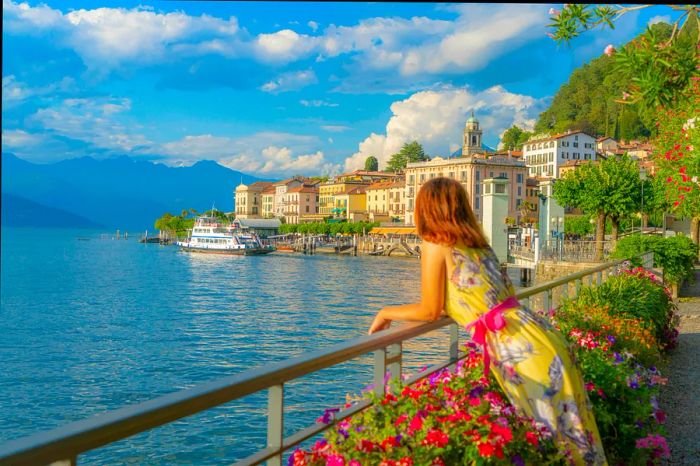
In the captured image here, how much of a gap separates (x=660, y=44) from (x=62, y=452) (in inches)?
251

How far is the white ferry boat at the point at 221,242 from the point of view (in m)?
95.9

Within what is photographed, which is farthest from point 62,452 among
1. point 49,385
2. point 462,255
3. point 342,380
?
point 49,385

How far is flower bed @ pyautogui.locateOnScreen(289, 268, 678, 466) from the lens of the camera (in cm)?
248

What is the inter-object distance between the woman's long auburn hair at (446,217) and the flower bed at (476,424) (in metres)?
0.67

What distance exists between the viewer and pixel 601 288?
9055mm

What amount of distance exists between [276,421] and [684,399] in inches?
244

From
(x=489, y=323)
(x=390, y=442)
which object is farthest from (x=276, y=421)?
(x=489, y=323)

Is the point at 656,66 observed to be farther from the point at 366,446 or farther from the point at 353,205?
the point at 353,205

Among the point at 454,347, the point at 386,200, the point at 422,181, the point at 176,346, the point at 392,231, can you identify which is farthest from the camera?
the point at 386,200

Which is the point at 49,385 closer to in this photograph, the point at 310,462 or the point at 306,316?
the point at 306,316

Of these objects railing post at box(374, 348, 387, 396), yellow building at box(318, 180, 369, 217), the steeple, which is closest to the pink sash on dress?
railing post at box(374, 348, 387, 396)

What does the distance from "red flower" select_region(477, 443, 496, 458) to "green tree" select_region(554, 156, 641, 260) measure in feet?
116

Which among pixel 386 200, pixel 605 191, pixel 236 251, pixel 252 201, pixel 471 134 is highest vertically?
pixel 471 134

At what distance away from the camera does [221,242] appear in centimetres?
9850
